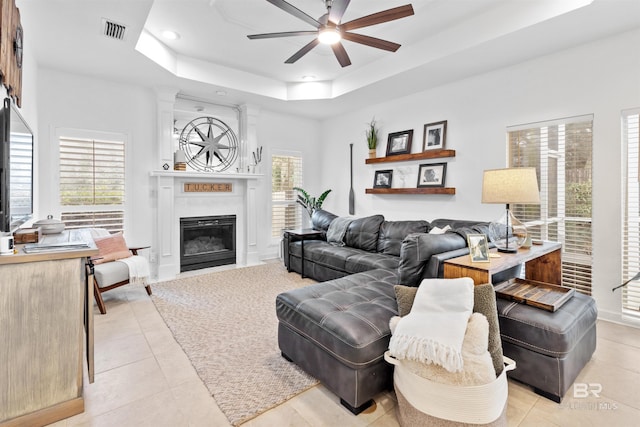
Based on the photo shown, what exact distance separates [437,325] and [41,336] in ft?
6.72

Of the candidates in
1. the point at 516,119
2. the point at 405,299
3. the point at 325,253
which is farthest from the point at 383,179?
the point at 405,299

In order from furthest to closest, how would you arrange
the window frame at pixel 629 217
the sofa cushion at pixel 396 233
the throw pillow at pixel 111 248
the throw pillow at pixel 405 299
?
the sofa cushion at pixel 396 233 → the throw pillow at pixel 111 248 → the window frame at pixel 629 217 → the throw pillow at pixel 405 299

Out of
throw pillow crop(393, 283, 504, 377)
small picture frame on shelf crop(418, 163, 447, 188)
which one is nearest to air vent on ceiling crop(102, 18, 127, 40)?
throw pillow crop(393, 283, 504, 377)

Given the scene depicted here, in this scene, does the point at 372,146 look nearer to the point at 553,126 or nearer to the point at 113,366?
the point at 553,126

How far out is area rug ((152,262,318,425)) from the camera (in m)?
1.94

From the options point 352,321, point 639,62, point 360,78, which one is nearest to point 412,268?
point 352,321

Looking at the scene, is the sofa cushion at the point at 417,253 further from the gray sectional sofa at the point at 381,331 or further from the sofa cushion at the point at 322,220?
the sofa cushion at the point at 322,220

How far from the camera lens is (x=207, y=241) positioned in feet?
17.2

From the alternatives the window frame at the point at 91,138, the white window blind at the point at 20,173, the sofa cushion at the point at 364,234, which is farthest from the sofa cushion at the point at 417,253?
the window frame at the point at 91,138

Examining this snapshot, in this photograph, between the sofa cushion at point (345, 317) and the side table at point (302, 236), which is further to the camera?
the side table at point (302, 236)

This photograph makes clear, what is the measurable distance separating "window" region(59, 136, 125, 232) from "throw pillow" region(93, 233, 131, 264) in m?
0.70

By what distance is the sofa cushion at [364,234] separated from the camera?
14.1 ft

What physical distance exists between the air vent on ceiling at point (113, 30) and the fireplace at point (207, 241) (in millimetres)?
2550

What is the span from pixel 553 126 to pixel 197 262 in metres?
5.02
